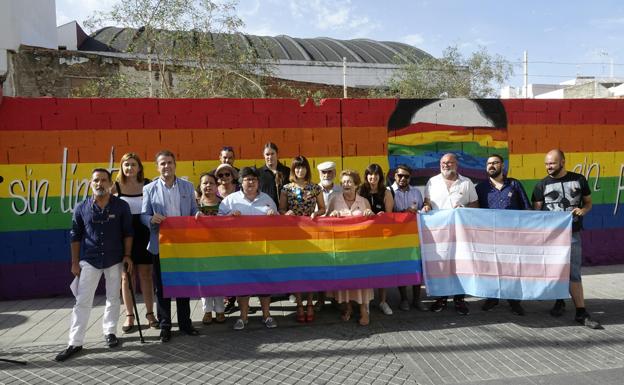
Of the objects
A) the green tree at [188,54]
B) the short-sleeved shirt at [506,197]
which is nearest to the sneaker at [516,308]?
the short-sleeved shirt at [506,197]

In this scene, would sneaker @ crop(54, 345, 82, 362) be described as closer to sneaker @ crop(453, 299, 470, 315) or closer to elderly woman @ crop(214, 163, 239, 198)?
elderly woman @ crop(214, 163, 239, 198)

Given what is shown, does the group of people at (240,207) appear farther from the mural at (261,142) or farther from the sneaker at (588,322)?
the mural at (261,142)

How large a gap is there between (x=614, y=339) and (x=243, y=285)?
12.2 feet

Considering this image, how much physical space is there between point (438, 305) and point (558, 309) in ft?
4.31

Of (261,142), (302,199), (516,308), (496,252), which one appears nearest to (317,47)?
(261,142)

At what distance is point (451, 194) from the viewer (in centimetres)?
538

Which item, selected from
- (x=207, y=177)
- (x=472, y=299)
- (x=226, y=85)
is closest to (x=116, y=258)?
(x=207, y=177)

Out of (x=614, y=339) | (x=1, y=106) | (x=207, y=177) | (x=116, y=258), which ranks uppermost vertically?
(x=1, y=106)

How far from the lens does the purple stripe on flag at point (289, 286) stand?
4859mm

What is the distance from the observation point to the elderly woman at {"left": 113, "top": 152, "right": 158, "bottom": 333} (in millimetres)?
4938

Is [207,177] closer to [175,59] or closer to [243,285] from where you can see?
[243,285]

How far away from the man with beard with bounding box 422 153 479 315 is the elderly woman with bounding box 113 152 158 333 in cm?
315

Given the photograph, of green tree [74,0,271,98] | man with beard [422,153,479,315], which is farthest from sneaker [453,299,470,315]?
green tree [74,0,271,98]

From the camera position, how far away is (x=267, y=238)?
505cm
